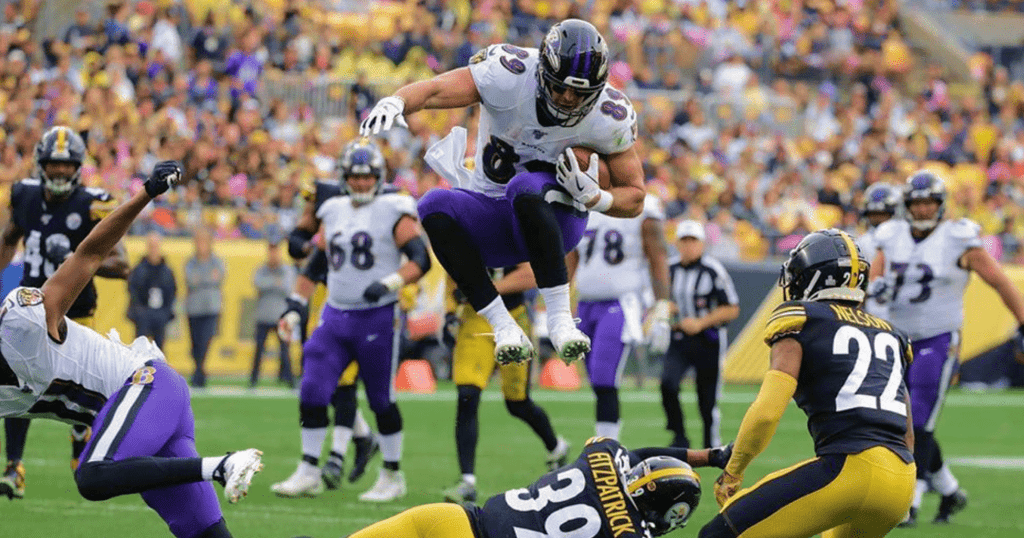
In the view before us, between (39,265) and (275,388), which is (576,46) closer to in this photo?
(39,265)

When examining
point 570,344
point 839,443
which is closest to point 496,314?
point 570,344

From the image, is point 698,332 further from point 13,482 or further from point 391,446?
point 13,482

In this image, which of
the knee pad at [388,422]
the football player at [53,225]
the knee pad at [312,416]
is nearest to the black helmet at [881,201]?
the knee pad at [388,422]

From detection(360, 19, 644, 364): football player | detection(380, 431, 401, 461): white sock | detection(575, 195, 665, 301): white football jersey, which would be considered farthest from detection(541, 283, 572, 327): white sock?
detection(575, 195, 665, 301): white football jersey

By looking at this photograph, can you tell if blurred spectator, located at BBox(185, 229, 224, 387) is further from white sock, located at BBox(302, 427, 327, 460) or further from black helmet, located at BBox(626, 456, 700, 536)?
black helmet, located at BBox(626, 456, 700, 536)

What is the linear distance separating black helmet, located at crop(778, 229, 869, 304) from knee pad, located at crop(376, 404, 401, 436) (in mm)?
3896

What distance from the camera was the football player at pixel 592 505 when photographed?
5.04 meters

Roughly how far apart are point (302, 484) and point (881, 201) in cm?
460

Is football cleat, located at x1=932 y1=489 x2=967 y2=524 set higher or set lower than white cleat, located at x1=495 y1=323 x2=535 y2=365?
lower

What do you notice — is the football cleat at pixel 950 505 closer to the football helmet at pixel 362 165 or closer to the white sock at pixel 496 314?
the white sock at pixel 496 314

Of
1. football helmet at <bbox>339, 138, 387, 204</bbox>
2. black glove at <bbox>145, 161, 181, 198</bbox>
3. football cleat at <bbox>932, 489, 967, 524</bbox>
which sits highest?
black glove at <bbox>145, 161, 181, 198</bbox>

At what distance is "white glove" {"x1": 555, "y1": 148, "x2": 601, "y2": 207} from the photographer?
6.38 metres

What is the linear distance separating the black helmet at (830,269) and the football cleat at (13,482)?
480 cm

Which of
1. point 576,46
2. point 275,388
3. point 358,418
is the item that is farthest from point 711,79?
point 576,46
